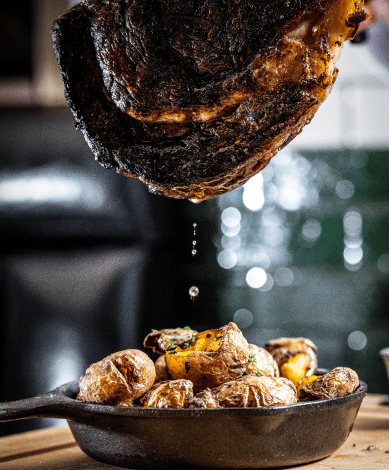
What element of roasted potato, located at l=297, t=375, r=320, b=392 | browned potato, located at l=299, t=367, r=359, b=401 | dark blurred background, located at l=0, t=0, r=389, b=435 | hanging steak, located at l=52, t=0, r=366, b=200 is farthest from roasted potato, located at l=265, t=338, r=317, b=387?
dark blurred background, located at l=0, t=0, r=389, b=435

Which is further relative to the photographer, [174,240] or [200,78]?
[174,240]

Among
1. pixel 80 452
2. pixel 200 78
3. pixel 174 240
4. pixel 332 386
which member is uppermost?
pixel 200 78

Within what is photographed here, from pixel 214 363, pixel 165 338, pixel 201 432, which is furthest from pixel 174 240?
pixel 201 432

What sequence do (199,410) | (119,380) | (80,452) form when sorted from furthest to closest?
(80,452), (119,380), (199,410)

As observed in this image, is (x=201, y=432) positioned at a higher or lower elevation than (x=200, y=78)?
lower

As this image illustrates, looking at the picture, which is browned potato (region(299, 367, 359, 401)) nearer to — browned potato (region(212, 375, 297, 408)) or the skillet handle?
browned potato (region(212, 375, 297, 408))

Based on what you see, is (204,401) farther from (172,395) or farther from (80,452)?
(80,452)

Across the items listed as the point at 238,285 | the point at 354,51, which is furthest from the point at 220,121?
the point at 354,51

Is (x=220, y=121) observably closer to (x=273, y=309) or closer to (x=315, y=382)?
(x=315, y=382)
